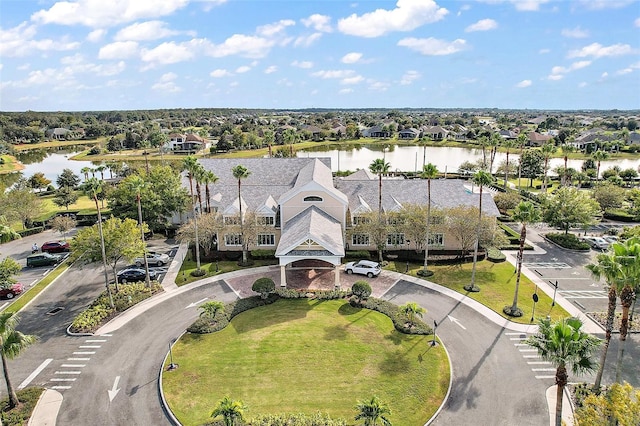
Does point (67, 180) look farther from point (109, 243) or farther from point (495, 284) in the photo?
point (495, 284)

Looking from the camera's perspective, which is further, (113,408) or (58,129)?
(58,129)

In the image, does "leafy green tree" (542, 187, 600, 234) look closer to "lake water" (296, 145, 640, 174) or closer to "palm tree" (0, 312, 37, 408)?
"palm tree" (0, 312, 37, 408)

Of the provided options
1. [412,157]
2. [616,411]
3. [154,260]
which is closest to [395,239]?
[154,260]

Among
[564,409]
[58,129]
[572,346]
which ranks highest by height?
[58,129]

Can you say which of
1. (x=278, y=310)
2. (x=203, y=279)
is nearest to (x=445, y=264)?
(x=278, y=310)

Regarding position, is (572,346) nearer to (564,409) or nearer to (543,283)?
(564,409)

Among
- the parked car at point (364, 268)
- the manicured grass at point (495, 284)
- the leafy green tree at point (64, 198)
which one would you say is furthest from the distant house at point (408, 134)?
the parked car at point (364, 268)

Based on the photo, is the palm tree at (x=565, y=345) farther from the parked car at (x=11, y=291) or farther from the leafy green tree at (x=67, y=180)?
the leafy green tree at (x=67, y=180)
